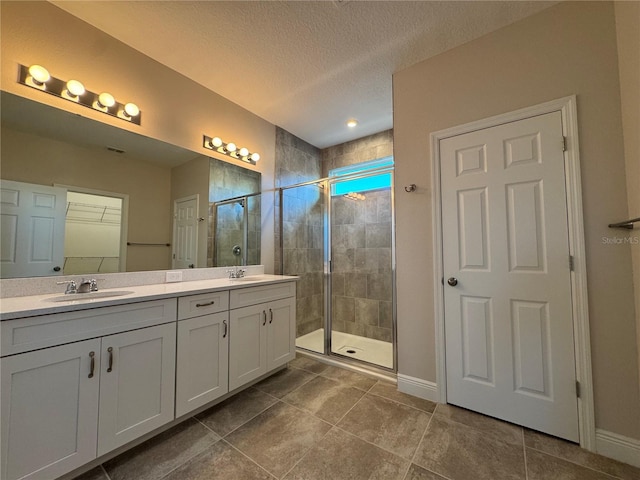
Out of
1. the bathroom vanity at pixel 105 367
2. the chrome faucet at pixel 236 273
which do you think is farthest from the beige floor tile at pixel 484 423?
the chrome faucet at pixel 236 273

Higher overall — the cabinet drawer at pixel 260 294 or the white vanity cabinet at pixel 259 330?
the cabinet drawer at pixel 260 294

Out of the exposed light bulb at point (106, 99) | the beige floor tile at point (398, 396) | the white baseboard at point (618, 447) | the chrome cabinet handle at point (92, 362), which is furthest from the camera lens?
the beige floor tile at point (398, 396)

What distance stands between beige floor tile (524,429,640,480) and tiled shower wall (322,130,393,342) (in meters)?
1.68

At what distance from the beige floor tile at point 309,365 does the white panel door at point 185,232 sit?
1.40 m

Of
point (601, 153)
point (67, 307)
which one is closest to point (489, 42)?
point (601, 153)

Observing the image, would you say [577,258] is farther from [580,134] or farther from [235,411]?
[235,411]

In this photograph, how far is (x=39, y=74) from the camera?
1476mm

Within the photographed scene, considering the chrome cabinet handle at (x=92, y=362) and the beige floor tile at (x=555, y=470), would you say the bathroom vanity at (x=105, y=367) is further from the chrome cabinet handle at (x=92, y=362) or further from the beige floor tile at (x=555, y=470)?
the beige floor tile at (x=555, y=470)

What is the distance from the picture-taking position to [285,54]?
196 cm

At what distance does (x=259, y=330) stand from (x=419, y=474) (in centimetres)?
133

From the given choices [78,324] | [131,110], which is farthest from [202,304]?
[131,110]

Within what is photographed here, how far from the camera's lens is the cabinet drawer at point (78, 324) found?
3.34 ft

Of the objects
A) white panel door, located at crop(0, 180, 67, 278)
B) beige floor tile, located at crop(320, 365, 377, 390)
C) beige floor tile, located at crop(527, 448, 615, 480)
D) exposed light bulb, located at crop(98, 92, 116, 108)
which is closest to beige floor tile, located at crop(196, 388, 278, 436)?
beige floor tile, located at crop(320, 365, 377, 390)

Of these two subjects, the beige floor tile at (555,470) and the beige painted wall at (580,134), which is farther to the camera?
the beige painted wall at (580,134)
